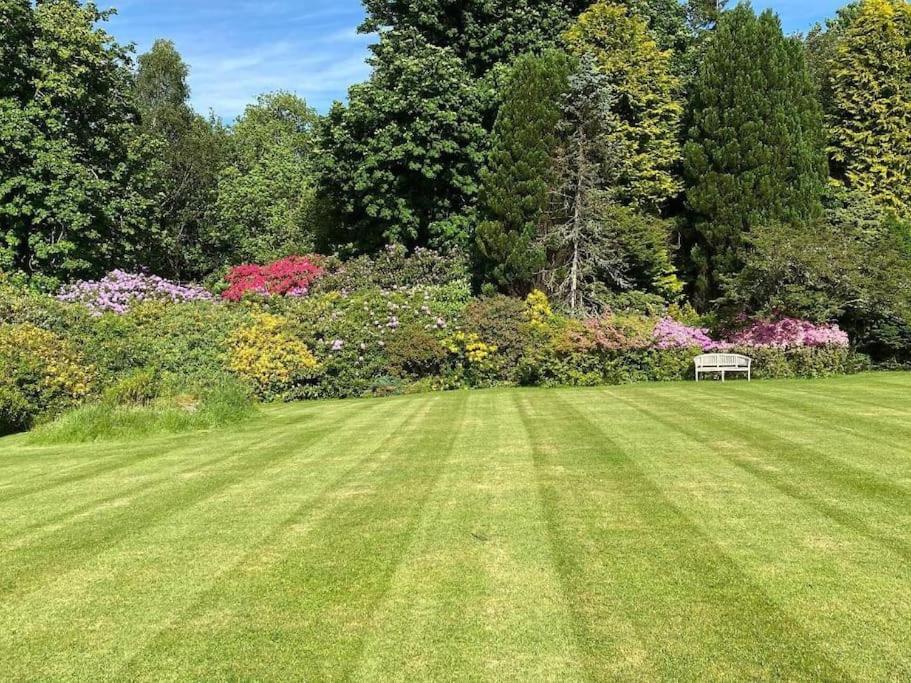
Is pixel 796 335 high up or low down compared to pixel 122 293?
down

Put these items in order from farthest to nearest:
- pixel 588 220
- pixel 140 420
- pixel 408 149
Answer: pixel 408 149
pixel 588 220
pixel 140 420

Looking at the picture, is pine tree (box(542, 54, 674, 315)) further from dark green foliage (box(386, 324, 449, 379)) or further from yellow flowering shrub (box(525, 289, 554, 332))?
dark green foliage (box(386, 324, 449, 379))

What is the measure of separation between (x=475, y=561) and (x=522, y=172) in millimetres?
15868

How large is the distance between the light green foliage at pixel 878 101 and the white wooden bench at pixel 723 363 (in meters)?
9.09

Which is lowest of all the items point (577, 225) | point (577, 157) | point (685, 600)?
point (685, 600)

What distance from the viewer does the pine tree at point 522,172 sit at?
61.2 feet

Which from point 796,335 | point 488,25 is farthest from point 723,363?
point 488,25

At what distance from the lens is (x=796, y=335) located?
15.6 meters

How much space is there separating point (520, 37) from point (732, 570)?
74.7ft

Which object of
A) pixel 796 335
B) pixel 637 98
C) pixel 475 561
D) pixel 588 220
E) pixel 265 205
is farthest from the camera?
pixel 265 205

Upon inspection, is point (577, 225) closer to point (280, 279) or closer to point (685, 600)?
point (280, 279)

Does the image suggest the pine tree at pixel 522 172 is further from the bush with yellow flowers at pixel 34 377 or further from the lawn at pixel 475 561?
the lawn at pixel 475 561

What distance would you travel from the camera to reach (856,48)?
70.5 feet

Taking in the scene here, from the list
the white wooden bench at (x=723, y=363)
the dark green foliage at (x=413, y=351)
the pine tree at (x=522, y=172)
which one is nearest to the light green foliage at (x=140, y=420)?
the dark green foliage at (x=413, y=351)
